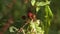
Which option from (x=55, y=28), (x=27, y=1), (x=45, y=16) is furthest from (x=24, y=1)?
(x=55, y=28)

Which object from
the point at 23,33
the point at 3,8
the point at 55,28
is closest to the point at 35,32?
the point at 23,33

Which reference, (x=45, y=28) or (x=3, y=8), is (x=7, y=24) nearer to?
(x=3, y=8)

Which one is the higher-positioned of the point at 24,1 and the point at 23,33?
the point at 24,1

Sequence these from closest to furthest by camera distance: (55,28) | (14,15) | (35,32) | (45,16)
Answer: (35,32), (45,16), (14,15), (55,28)

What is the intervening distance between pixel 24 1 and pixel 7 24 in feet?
0.69

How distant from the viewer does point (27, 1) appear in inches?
72.3

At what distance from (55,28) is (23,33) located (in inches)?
19.2

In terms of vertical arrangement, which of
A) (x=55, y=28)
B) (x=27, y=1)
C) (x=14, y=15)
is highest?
(x=27, y=1)

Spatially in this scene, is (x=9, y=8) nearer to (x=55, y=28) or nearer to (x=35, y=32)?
(x=35, y=32)

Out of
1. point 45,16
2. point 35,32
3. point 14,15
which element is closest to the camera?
point 35,32

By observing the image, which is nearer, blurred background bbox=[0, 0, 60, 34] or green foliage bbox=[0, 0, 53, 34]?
green foliage bbox=[0, 0, 53, 34]

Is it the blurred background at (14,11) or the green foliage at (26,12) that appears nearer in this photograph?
the green foliage at (26,12)

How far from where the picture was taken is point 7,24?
191 centimetres

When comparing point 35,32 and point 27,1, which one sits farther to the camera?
point 27,1
